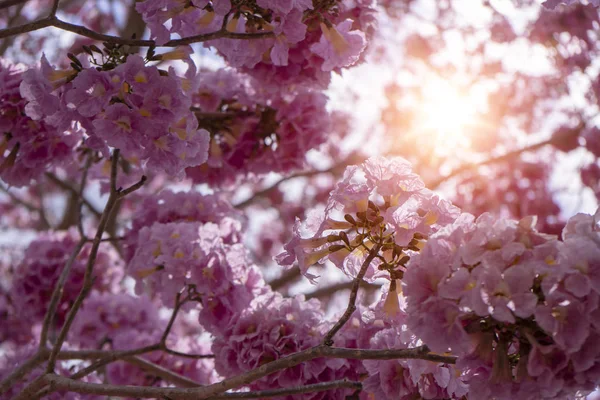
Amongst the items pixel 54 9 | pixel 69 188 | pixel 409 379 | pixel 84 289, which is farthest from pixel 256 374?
pixel 69 188

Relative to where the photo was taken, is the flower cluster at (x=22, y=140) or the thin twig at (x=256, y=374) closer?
the thin twig at (x=256, y=374)

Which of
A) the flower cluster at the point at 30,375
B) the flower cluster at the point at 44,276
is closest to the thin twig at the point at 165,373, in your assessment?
the flower cluster at the point at 30,375

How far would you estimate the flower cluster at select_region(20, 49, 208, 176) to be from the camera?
7.22 ft

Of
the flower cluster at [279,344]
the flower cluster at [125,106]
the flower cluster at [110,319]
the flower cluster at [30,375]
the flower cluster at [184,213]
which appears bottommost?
the flower cluster at [110,319]

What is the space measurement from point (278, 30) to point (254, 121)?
126 cm

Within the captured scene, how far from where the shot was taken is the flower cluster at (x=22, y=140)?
2.89 m

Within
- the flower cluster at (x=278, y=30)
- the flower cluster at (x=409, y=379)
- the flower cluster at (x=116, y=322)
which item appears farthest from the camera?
the flower cluster at (x=116, y=322)

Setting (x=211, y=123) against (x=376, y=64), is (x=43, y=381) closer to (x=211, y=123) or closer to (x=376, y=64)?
(x=211, y=123)

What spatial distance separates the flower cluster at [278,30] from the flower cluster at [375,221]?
74 cm

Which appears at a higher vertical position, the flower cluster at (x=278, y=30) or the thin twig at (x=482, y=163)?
the flower cluster at (x=278, y=30)

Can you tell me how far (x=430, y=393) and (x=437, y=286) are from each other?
0.62 meters

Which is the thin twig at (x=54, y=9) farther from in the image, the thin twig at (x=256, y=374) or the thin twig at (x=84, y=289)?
the thin twig at (x=256, y=374)

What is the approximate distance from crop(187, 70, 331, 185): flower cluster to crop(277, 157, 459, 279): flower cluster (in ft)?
5.08

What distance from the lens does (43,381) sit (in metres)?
2.42
